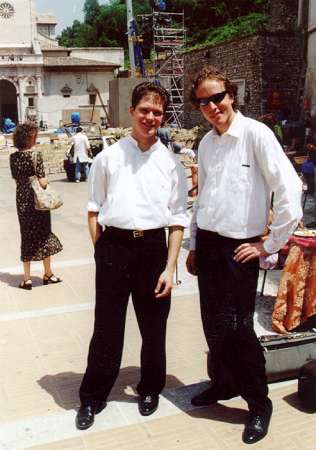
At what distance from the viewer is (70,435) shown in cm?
333

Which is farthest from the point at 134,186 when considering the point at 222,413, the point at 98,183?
the point at 222,413

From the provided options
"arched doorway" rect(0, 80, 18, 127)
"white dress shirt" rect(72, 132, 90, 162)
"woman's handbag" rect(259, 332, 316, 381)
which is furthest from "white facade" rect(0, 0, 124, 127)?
"woman's handbag" rect(259, 332, 316, 381)

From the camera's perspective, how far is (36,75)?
167 feet

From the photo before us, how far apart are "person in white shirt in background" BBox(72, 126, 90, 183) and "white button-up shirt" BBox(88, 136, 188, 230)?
39.6 ft

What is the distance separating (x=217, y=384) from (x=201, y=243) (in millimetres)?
973

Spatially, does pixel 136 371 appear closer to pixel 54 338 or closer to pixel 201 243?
pixel 54 338

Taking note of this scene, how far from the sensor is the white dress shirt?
49.8ft

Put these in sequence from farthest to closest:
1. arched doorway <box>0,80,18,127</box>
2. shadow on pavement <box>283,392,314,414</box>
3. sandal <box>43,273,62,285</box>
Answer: arched doorway <box>0,80,18,127</box>
sandal <box>43,273,62,285</box>
shadow on pavement <box>283,392,314,414</box>

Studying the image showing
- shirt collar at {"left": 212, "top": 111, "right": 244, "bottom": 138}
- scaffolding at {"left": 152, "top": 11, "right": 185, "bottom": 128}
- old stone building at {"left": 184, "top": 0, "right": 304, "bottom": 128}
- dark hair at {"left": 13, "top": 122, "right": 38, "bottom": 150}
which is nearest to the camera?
shirt collar at {"left": 212, "top": 111, "right": 244, "bottom": 138}

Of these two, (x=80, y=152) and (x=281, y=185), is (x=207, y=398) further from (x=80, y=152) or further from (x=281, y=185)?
(x=80, y=152)

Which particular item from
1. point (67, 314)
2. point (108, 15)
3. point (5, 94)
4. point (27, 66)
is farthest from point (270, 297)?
point (108, 15)

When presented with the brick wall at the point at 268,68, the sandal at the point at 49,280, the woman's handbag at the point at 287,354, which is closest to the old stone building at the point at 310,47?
the brick wall at the point at 268,68

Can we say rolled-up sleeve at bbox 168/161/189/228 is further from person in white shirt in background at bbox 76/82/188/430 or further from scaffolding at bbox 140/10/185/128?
scaffolding at bbox 140/10/185/128

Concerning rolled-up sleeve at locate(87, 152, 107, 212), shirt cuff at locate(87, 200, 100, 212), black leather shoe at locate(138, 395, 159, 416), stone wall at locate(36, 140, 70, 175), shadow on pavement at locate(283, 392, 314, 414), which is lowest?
stone wall at locate(36, 140, 70, 175)
